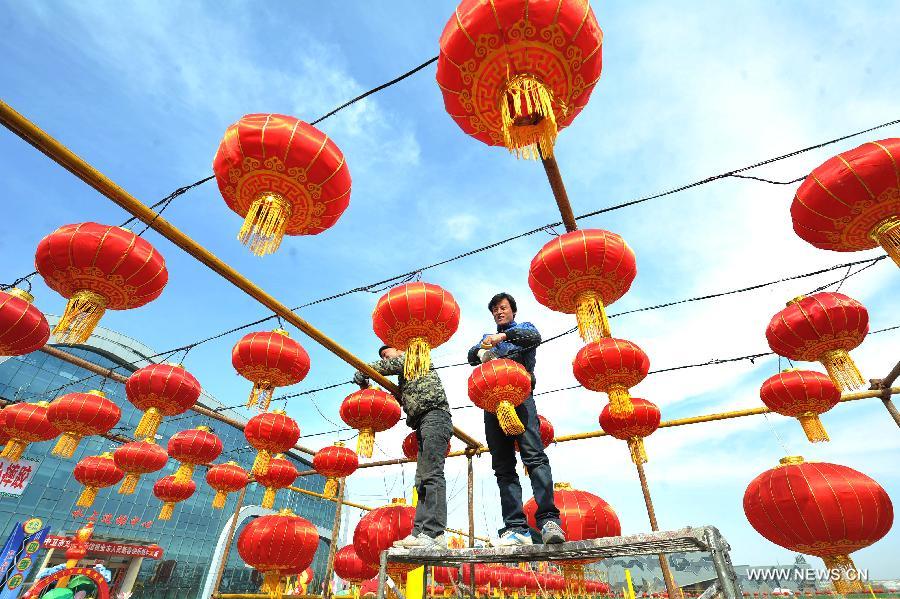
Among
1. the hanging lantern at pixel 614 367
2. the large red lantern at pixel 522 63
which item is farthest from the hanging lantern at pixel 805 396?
the large red lantern at pixel 522 63

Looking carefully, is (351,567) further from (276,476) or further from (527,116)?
(527,116)

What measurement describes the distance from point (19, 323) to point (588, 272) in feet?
19.2

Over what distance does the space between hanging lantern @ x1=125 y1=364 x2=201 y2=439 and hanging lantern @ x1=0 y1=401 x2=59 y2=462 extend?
95.4 inches

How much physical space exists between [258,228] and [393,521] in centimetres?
475

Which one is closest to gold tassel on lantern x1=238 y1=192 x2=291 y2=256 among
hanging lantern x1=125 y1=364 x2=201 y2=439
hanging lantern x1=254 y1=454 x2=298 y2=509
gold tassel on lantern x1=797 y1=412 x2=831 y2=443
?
hanging lantern x1=125 y1=364 x2=201 y2=439

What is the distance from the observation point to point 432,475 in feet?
11.6

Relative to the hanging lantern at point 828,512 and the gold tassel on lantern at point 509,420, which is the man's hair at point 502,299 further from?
the hanging lantern at point 828,512

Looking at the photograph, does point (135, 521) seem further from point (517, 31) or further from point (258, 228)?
point (517, 31)

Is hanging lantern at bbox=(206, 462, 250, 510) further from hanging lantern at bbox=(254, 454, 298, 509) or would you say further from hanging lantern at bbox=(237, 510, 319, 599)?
hanging lantern at bbox=(237, 510, 319, 599)

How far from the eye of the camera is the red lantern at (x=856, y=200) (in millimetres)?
2818

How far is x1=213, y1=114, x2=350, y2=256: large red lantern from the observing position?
2649 mm

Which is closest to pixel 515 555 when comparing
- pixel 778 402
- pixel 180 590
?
pixel 778 402

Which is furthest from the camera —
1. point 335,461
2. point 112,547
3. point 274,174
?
point 112,547

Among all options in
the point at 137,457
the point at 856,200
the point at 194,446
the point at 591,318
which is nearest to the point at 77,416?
the point at 137,457
